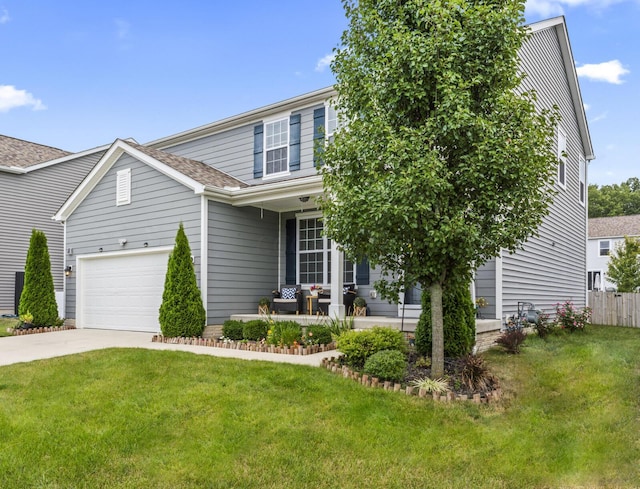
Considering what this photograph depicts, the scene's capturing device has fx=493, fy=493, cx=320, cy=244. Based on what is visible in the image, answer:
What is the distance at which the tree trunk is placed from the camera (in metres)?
6.34

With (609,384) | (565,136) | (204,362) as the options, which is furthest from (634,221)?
(204,362)

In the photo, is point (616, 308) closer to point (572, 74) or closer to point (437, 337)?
point (572, 74)

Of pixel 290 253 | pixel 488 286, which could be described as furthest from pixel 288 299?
pixel 488 286

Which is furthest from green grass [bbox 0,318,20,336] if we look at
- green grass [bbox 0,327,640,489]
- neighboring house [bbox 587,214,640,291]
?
neighboring house [bbox 587,214,640,291]

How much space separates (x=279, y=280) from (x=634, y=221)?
92.4 ft

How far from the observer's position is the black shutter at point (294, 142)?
42.6 ft

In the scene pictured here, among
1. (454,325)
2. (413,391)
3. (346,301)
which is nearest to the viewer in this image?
(413,391)

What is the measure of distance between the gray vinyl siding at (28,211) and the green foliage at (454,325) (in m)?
15.7

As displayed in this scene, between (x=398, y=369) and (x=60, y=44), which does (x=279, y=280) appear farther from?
(x=60, y=44)

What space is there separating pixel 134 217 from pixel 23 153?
32.9 feet

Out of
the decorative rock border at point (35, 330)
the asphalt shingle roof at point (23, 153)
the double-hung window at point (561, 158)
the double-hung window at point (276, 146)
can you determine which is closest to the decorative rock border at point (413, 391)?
the double-hung window at point (276, 146)

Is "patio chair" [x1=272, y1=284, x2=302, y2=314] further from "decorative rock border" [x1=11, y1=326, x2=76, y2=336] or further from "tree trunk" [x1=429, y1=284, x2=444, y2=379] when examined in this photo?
"decorative rock border" [x1=11, y1=326, x2=76, y2=336]

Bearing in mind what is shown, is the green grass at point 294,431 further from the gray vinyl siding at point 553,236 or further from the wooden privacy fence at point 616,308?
the wooden privacy fence at point 616,308

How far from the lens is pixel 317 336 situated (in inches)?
358
